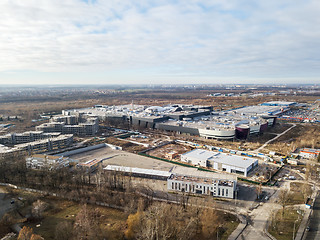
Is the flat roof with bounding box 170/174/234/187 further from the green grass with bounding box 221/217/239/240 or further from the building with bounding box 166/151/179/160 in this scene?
the building with bounding box 166/151/179/160

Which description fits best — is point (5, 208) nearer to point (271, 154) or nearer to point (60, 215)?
point (60, 215)

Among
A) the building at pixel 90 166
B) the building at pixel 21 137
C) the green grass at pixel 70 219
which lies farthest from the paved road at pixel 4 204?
the building at pixel 21 137

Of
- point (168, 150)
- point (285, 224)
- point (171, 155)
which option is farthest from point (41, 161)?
point (285, 224)

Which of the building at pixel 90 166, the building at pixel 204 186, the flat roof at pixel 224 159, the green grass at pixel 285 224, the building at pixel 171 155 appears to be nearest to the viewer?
the green grass at pixel 285 224

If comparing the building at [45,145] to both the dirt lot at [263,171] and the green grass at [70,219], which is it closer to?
the green grass at [70,219]

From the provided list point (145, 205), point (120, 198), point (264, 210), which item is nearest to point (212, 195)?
point (264, 210)
